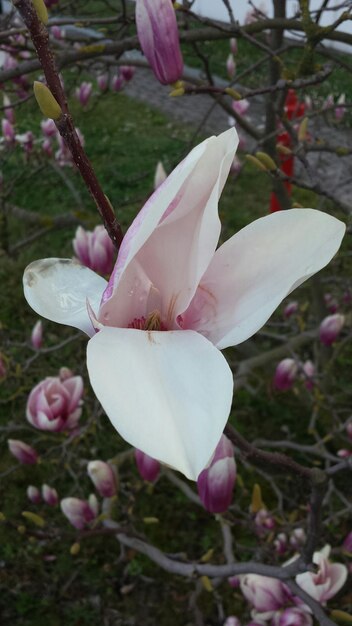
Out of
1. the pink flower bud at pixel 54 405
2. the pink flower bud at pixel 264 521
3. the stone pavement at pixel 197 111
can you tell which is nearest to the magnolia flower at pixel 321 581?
the pink flower bud at pixel 264 521

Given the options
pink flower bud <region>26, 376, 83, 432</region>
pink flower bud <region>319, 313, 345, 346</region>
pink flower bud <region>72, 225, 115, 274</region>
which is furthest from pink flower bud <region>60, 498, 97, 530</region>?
→ pink flower bud <region>319, 313, 345, 346</region>

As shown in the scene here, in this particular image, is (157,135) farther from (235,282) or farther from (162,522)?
(235,282)

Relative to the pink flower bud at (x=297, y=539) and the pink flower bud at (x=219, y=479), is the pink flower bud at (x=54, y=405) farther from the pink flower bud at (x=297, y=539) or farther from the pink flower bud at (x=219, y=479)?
the pink flower bud at (x=297, y=539)

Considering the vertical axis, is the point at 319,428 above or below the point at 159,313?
below

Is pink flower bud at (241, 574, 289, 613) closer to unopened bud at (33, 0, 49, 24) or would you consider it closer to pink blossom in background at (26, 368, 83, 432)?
pink blossom in background at (26, 368, 83, 432)

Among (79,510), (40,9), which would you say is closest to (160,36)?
(40,9)

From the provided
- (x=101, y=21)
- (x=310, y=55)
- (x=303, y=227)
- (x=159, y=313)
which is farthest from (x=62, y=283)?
(x=101, y=21)
